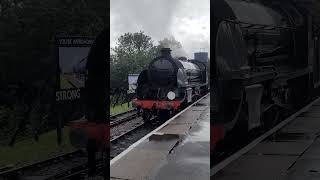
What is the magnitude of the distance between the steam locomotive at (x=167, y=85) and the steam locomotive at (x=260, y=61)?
0.10 m

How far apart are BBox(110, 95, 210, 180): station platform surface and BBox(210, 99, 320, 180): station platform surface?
0.76ft

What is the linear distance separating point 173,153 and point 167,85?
35cm

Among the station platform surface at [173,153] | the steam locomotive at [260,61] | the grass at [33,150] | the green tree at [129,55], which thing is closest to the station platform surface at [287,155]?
the steam locomotive at [260,61]

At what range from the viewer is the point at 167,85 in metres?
2.37

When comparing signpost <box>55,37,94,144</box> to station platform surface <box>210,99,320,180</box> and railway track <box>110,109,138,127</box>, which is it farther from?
station platform surface <box>210,99,320,180</box>

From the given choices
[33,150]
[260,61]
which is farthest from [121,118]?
[260,61]

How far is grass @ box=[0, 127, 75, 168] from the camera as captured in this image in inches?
75.5

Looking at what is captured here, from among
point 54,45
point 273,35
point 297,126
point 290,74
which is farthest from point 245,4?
point 54,45

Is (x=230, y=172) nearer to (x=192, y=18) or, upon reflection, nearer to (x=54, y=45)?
(x=192, y=18)

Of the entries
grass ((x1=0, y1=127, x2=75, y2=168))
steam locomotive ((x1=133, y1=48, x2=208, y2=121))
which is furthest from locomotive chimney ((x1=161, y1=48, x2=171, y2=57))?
grass ((x1=0, y1=127, x2=75, y2=168))

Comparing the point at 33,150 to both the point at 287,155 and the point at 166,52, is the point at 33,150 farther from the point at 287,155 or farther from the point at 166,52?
the point at 287,155

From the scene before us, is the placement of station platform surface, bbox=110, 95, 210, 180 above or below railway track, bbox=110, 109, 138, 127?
below

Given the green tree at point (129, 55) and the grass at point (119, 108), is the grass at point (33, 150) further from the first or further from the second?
the green tree at point (129, 55)

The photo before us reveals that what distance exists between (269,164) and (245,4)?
88 centimetres
